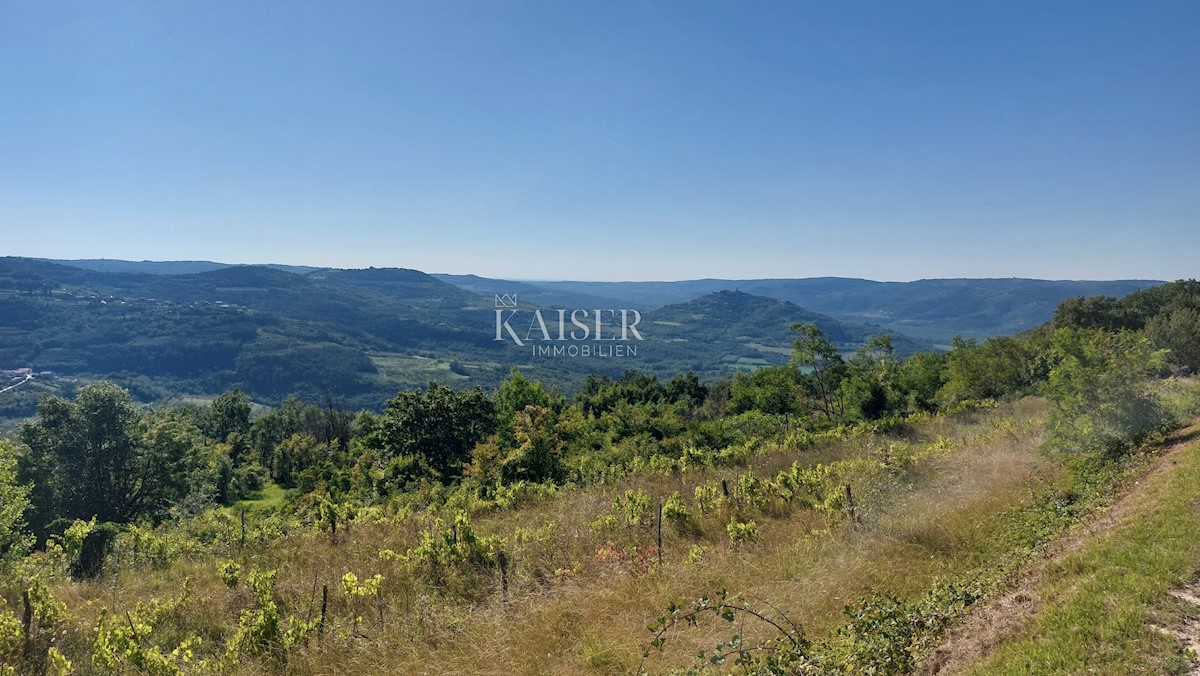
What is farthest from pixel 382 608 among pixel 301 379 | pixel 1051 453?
pixel 301 379

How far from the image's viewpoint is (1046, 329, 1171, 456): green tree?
30.6ft

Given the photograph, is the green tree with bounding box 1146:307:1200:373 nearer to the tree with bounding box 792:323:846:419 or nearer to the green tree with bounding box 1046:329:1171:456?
the tree with bounding box 792:323:846:419

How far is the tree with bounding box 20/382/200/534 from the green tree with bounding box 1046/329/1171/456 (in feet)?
125

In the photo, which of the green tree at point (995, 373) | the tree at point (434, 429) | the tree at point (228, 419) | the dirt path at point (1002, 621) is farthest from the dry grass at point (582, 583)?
the tree at point (228, 419)

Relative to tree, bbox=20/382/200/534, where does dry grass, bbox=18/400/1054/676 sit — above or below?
above

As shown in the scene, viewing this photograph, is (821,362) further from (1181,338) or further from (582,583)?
(582,583)

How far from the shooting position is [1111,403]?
9.37m

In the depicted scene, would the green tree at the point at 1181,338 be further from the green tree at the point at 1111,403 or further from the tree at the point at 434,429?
the tree at the point at 434,429

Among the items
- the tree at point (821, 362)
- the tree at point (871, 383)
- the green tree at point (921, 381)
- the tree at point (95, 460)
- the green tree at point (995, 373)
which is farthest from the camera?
the green tree at point (921, 381)

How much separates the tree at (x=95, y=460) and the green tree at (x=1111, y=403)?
38027mm

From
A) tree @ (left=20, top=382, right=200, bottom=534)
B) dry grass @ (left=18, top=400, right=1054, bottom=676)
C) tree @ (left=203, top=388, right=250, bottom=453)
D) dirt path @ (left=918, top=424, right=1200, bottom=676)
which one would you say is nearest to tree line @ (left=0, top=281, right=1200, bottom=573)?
tree @ (left=20, top=382, right=200, bottom=534)

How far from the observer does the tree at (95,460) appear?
2516 centimetres

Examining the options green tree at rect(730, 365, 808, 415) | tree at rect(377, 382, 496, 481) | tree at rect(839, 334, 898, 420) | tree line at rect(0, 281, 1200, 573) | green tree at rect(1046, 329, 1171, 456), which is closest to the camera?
green tree at rect(1046, 329, 1171, 456)

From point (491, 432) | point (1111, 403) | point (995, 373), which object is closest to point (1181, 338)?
point (995, 373)
